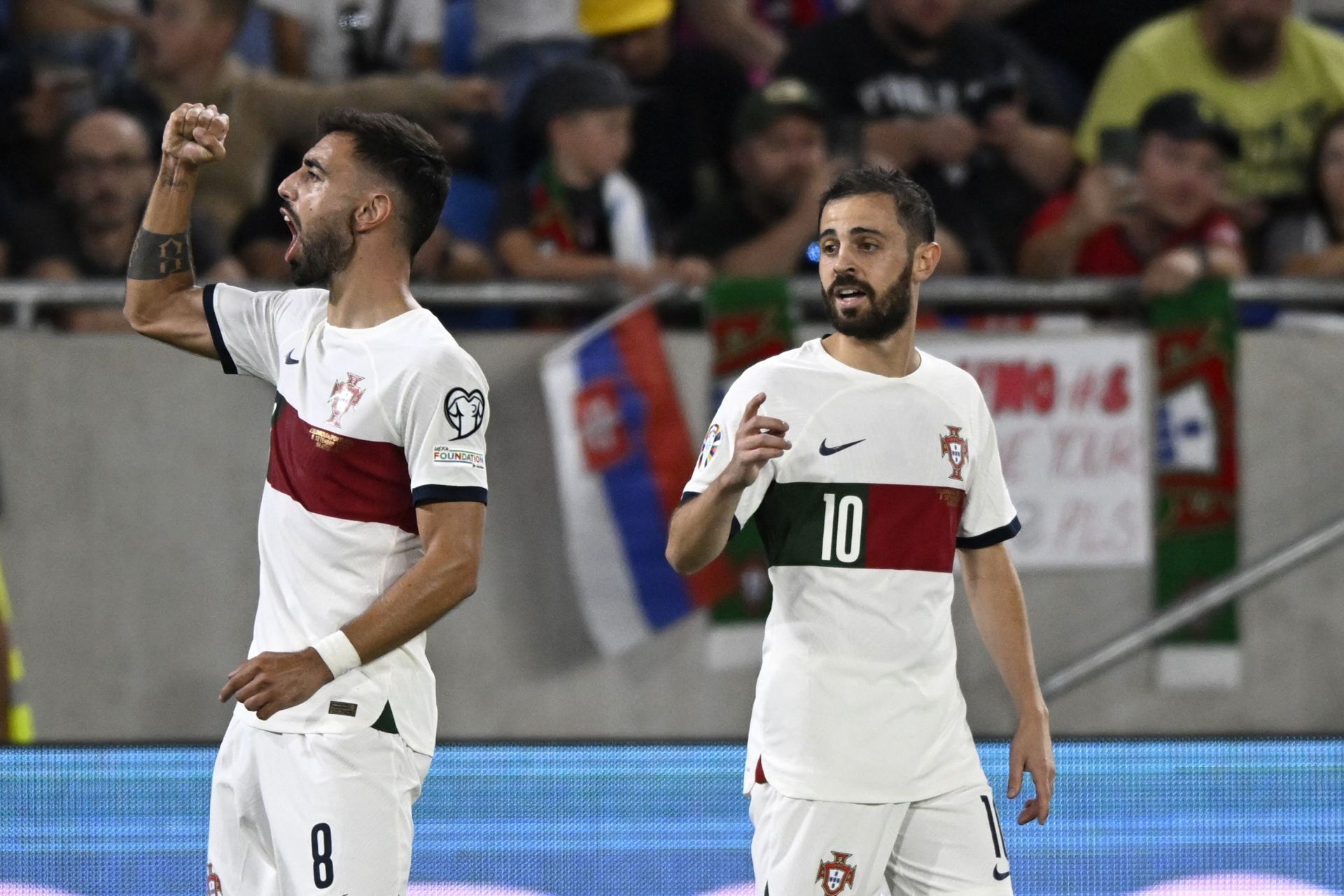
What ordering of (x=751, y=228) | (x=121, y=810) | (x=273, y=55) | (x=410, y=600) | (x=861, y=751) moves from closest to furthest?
(x=410, y=600) < (x=861, y=751) < (x=121, y=810) < (x=751, y=228) < (x=273, y=55)

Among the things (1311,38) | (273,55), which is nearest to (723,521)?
(273,55)

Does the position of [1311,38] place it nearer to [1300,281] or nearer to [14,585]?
[1300,281]

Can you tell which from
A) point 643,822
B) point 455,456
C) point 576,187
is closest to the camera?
point 455,456

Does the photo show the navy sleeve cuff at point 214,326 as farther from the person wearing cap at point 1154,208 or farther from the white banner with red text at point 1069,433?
the person wearing cap at point 1154,208

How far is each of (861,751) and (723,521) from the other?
0.52 metres

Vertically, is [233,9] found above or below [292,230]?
above

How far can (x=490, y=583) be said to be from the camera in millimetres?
6324

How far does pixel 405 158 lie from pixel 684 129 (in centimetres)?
414

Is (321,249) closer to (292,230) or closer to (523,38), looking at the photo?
(292,230)

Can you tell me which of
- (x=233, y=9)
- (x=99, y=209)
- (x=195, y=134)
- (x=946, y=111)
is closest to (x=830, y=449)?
(x=195, y=134)

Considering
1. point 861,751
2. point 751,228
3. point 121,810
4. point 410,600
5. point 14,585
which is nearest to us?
point 410,600

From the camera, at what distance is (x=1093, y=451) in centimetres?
637

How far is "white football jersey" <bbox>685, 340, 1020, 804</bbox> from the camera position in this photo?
3.42 meters

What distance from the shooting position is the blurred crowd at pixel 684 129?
657cm
